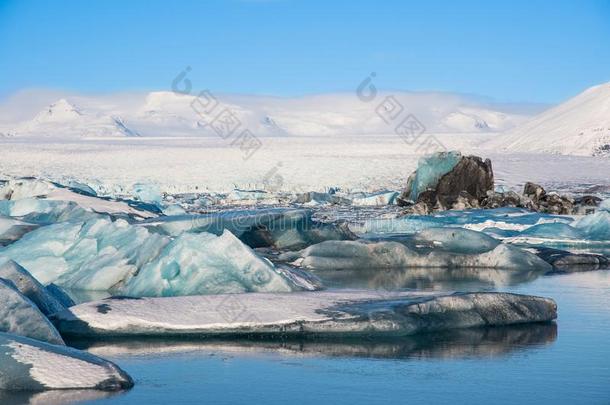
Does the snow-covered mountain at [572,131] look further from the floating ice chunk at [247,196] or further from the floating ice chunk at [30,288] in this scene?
the floating ice chunk at [30,288]

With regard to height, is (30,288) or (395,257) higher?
(395,257)

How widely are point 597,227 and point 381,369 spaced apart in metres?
6.86

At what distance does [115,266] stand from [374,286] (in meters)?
1.75

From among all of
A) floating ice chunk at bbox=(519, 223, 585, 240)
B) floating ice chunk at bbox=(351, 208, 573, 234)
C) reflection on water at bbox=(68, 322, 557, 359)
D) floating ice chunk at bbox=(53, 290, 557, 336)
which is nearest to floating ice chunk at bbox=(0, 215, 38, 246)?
floating ice chunk at bbox=(53, 290, 557, 336)

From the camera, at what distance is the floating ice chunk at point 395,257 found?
319 inches

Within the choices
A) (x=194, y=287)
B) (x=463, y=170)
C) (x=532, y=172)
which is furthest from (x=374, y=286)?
(x=532, y=172)

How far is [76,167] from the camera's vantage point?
26.8 meters

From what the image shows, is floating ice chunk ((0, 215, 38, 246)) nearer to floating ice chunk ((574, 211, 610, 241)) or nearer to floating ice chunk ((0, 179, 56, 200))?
floating ice chunk ((0, 179, 56, 200))

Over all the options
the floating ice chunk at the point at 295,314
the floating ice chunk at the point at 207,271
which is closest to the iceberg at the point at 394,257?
the floating ice chunk at the point at 207,271

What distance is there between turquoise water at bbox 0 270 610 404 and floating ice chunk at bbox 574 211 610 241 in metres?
5.30

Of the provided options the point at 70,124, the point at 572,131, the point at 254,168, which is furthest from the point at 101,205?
the point at 70,124

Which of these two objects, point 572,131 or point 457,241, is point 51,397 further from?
point 572,131

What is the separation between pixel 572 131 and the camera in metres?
37.6

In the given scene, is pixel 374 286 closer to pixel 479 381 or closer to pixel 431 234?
pixel 431 234
